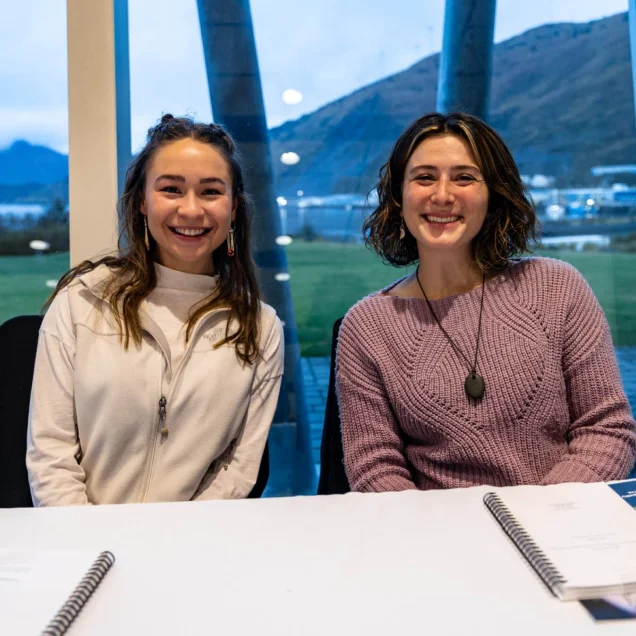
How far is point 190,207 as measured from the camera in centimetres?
175

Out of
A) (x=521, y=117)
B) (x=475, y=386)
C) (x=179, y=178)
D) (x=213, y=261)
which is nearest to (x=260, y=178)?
(x=213, y=261)

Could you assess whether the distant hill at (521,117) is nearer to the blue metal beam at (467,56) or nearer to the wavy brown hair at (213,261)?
the blue metal beam at (467,56)

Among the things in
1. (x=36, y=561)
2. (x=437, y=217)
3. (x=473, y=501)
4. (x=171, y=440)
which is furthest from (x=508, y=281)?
(x=36, y=561)

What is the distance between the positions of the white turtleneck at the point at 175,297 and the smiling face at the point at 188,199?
2.2 inches

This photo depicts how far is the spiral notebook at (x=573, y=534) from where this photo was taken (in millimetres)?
913

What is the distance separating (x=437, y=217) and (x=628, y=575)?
103cm

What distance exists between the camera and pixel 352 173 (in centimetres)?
272

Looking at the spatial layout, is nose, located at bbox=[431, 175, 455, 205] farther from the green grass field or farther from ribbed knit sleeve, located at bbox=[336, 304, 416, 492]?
the green grass field

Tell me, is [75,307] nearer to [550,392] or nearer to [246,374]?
[246,374]

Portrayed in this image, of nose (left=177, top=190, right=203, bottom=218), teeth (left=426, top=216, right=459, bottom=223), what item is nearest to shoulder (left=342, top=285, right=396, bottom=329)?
teeth (left=426, top=216, right=459, bottom=223)

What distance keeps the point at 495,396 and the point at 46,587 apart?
1.05 meters

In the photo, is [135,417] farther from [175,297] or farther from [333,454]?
[333,454]

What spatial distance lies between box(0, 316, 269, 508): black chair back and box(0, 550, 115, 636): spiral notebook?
2.34 ft

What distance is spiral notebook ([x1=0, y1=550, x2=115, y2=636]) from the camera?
0.87 metres
